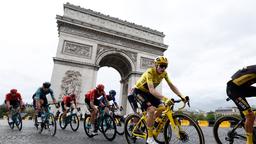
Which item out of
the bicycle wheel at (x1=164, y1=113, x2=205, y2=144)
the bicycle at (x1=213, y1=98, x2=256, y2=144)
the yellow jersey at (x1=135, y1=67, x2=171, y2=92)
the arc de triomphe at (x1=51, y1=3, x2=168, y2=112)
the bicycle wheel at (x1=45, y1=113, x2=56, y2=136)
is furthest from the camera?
the arc de triomphe at (x1=51, y1=3, x2=168, y2=112)

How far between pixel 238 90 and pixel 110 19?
2349 centimetres

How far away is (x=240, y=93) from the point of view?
307 centimetres

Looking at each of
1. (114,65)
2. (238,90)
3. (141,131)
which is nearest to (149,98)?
(141,131)

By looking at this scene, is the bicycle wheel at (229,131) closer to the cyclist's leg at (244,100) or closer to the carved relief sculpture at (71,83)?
the cyclist's leg at (244,100)

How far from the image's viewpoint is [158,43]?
88.0 feet

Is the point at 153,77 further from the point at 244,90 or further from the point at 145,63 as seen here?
the point at 145,63

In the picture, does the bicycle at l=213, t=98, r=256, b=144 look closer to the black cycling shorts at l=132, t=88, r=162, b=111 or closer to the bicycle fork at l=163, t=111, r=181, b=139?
the bicycle fork at l=163, t=111, r=181, b=139

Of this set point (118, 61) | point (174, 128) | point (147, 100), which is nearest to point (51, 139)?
point (147, 100)

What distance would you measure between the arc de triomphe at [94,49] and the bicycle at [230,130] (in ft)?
59.6

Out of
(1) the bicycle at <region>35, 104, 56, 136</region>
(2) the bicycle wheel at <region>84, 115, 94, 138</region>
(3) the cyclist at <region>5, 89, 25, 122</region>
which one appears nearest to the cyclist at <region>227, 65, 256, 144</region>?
(2) the bicycle wheel at <region>84, 115, 94, 138</region>

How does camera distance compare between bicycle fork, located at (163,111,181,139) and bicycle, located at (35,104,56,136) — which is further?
bicycle, located at (35,104,56,136)

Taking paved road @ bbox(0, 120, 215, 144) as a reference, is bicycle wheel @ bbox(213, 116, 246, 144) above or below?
above

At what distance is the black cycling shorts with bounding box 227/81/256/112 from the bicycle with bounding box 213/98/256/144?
0.65 ft

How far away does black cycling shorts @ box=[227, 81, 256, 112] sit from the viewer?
3004 millimetres
